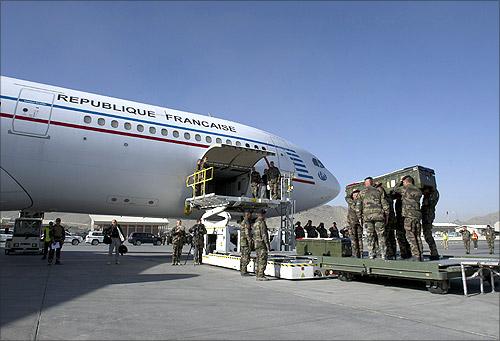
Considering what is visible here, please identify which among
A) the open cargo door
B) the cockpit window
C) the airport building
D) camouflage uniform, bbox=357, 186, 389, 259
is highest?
the airport building

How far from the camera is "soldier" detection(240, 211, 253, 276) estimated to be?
9969 mm

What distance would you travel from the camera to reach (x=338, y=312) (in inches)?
212

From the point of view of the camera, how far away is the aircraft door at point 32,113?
420 inches

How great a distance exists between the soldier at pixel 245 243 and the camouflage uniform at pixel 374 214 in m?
2.94

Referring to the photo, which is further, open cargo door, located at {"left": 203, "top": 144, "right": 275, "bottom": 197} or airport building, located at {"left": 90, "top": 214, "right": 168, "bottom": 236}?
airport building, located at {"left": 90, "top": 214, "right": 168, "bottom": 236}

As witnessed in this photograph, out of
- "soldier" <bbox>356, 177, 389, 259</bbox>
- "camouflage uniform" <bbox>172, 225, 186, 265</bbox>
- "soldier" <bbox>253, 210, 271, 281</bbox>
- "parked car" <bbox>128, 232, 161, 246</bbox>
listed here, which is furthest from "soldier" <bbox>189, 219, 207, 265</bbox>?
"parked car" <bbox>128, 232, 161, 246</bbox>

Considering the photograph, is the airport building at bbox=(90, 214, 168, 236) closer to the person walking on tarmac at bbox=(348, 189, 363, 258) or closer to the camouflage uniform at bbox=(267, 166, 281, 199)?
the camouflage uniform at bbox=(267, 166, 281, 199)

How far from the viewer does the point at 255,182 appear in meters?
14.8

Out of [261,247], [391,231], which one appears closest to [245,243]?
[261,247]

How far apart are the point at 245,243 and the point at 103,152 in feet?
18.0

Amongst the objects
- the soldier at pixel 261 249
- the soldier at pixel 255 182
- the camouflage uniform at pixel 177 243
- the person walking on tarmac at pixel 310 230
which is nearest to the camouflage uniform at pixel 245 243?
the soldier at pixel 261 249

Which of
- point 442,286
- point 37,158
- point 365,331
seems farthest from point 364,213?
point 37,158

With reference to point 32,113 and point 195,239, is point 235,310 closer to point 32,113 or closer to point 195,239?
point 195,239

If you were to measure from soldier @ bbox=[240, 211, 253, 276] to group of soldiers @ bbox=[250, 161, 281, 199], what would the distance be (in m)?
3.71
